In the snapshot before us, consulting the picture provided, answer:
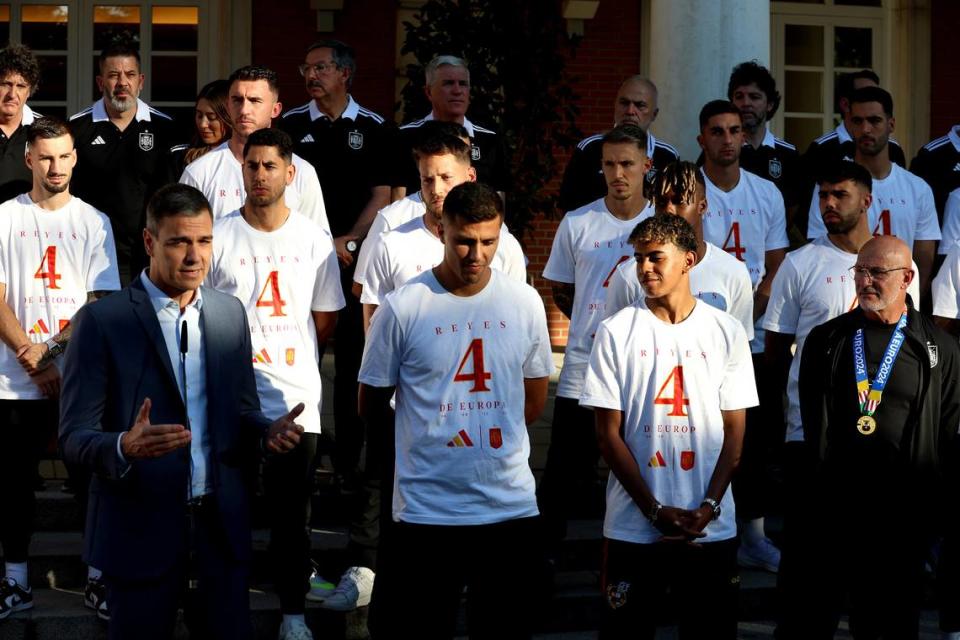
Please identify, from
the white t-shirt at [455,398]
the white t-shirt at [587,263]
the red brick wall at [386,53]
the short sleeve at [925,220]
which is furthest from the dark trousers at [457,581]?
the red brick wall at [386,53]

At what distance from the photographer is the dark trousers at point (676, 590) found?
16.5 ft

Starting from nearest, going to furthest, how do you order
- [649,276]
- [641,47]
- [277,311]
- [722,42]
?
[649,276] → [277,311] → [722,42] → [641,47]

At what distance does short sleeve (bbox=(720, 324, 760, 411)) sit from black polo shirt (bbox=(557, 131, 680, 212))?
7.04 ft

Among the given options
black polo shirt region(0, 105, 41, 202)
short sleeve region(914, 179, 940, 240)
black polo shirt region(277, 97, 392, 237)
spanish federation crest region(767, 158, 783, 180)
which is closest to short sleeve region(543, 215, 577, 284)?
black polo shirt region(277, 97, 392, 237)

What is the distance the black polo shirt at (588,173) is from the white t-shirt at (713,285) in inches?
54.7

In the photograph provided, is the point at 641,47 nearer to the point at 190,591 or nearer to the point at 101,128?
the point at 101,128

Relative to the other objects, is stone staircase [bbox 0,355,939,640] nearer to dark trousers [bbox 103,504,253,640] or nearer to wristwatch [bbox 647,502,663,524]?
wristwatch [bbox 647,502,663,524]

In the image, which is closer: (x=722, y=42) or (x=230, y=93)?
(x=230, y=93)

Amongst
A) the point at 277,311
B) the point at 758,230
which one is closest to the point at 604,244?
the point at 758,230

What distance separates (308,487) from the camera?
5.92m

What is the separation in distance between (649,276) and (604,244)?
1144 millimetres

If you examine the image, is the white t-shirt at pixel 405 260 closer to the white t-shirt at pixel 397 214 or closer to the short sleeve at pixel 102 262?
the white t-shirt at pixel 397 214

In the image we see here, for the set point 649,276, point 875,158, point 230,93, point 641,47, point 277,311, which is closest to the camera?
point 649,276

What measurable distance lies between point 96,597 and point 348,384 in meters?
1.47
